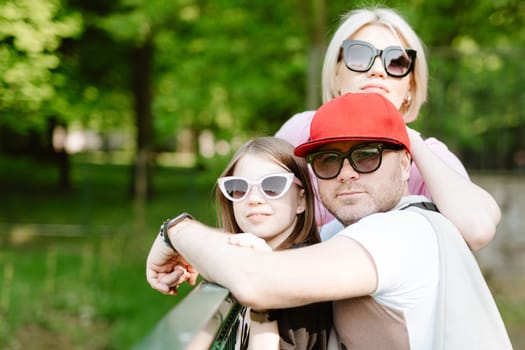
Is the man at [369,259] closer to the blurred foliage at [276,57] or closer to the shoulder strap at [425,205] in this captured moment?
the shoulder strap at [425,205]

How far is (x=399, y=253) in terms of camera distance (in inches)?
65.1

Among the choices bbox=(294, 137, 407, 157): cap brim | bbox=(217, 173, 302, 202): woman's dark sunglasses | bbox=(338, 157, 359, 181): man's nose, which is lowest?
bbox=(217, 173, 302, 202): woman's dark sunglasses

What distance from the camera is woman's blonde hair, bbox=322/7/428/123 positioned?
8.89 feet

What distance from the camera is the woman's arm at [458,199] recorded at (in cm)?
208

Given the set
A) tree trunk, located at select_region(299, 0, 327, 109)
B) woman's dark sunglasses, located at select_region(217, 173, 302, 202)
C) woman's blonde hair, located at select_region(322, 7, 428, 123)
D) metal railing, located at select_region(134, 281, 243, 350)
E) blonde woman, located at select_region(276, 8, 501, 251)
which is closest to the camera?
metal railing, located at select_region(134, 281, 243, 350)

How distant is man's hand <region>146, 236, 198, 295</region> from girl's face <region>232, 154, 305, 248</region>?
19cm

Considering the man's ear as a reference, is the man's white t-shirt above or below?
below

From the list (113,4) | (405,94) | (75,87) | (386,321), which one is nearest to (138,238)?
(75,87)

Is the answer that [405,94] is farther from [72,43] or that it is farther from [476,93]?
[72,43]

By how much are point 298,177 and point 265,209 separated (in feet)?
0.54

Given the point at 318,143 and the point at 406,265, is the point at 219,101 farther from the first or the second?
the point at 406,265

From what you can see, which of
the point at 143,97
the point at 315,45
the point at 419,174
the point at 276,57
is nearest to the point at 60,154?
the point at 143,97

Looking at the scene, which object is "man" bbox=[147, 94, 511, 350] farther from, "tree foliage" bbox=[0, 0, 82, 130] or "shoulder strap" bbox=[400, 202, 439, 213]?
"tree foliage" bbox=[0, 0, 82, 130]

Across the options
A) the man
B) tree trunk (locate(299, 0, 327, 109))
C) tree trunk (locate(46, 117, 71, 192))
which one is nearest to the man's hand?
the man
